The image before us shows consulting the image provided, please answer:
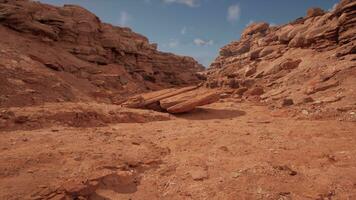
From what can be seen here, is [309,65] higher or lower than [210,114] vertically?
higher

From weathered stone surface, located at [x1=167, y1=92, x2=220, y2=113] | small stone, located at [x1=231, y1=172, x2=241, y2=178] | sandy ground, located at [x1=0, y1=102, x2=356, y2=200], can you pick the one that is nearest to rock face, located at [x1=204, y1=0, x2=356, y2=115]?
weathered stone surface, located at [x1=167, y1=92, x2=220, y2=113]

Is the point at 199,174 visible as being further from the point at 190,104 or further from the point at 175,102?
the point at 175,102

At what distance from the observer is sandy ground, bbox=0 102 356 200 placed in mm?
5000

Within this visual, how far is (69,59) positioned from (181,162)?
16.4m

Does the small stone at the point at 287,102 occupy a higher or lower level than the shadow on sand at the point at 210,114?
higher

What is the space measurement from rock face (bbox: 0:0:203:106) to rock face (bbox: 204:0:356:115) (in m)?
8.97

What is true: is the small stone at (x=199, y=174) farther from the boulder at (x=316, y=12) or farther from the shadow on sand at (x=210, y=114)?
the boulder at (x=316, y=12)

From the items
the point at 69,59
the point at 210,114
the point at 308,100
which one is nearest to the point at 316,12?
the point at 308,100

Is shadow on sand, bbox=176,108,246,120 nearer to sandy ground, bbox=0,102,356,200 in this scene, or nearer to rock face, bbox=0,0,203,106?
sandy ground, bbox=0,102,356,200

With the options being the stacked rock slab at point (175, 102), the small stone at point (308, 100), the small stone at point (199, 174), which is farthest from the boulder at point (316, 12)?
the small stone at point (199, 174)

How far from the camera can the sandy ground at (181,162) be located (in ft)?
16.4

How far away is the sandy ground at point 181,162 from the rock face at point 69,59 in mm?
4904

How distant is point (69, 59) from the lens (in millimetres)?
19672

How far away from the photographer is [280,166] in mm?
6020
